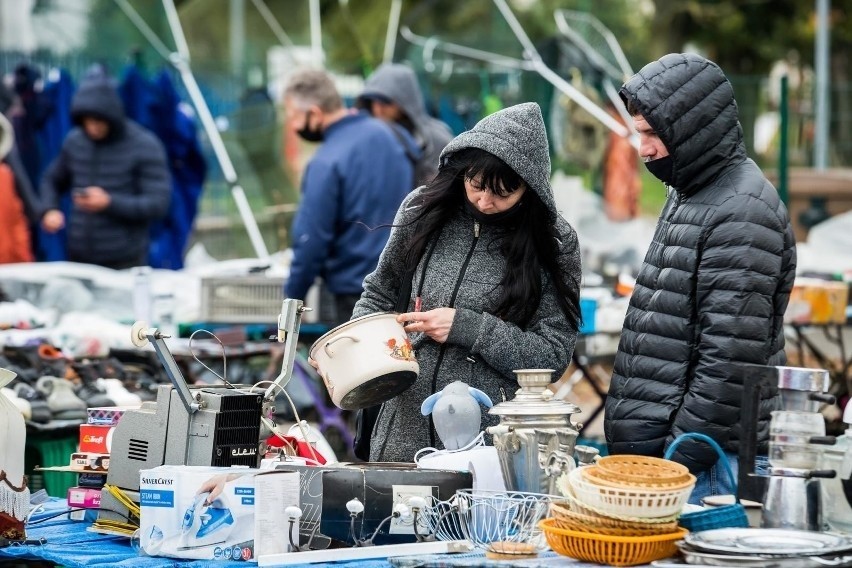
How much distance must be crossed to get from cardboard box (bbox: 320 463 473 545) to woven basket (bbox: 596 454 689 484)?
40cm

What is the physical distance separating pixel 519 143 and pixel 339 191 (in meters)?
3.07

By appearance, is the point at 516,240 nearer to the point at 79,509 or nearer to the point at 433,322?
the point at 433,322

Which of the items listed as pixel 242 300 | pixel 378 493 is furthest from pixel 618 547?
pixel 242 300

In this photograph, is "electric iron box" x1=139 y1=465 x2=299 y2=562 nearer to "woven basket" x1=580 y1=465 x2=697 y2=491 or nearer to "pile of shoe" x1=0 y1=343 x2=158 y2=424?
"woven basket" x1=580 y1=465 x2=697 y2=491

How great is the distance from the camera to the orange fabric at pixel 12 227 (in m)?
9.67

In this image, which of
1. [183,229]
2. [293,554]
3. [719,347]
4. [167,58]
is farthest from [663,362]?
[167,58]

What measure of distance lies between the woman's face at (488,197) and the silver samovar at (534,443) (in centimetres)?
77

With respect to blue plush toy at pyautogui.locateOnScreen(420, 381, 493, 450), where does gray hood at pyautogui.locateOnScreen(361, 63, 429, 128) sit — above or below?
above

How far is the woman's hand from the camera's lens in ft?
12.7

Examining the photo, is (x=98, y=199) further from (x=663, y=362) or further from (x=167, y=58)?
(x=663, y=362)

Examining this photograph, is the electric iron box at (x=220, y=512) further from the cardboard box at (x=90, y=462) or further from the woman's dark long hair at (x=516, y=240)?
the woman's dark long hair at (x=516, y=240)

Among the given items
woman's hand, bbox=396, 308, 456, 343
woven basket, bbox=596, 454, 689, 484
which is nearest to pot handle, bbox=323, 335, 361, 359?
woman's hand, bbox=396, 308, 456, 343

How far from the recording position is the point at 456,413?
11.6ft

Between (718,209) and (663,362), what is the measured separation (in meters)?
0.40
